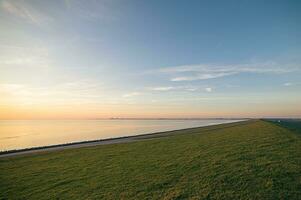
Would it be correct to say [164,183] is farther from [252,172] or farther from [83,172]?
[83,172]

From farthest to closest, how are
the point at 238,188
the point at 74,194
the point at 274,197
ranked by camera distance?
the point at 74,194, the point at 238,188, the point at 274,197

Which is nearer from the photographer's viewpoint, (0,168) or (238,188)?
(238,188)

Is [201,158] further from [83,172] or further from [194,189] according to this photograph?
[83,172]

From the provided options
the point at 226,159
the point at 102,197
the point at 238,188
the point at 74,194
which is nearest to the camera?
the point at 238,188

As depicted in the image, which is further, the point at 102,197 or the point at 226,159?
the point at 226,159

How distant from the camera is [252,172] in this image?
35.4 feet

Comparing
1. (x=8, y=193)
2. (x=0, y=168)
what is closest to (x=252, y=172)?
(x=8, y=193)

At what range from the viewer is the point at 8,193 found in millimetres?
11281

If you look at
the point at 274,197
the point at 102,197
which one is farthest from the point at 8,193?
the point at 274,197

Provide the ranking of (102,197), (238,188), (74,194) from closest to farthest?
(238,188)
(102,197)
(74,194)

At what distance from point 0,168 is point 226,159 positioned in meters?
17.7

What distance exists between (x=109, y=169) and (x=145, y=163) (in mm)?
2518

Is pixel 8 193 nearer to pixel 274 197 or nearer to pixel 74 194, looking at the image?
pixel 74 194

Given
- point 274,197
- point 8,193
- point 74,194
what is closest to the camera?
point 274,197
